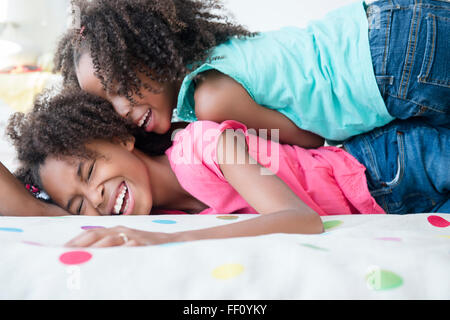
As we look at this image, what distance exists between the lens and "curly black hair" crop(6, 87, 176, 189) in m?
1.06

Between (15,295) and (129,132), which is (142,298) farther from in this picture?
(129,132)

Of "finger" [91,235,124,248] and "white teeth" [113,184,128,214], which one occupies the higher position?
"finger" [91,235,124,248]

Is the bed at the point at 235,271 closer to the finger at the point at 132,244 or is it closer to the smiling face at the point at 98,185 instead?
the finger at the point at 132,244

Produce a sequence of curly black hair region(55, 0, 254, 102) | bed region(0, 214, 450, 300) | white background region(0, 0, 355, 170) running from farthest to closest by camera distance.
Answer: white background region(0, 0, 355, 170)
curly black hair region(55, 0, 254, 102)
bed region(0, 214, 450, 300)

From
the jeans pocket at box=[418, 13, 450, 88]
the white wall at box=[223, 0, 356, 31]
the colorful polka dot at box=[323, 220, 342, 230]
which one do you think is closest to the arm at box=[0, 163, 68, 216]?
the colorful polka dot at box=[323, 220, 342, 230]

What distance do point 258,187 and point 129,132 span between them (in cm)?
50

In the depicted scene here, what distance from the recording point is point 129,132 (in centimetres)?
→ 117

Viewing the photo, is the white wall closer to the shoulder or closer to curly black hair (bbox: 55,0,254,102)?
curly black hair (bbox: 55,0,254,102)

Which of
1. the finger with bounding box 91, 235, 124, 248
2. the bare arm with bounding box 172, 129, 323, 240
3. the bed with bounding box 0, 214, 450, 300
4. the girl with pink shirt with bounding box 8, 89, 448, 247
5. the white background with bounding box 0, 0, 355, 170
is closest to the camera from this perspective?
the bed with bounding box 0, 214, 450, 300

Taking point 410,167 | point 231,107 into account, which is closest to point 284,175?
point 231,107

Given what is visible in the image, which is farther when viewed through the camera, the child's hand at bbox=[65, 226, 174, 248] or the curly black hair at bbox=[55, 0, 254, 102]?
the curly black hair at bbox=[55, 0, 254, 102]

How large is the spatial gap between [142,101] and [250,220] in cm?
58

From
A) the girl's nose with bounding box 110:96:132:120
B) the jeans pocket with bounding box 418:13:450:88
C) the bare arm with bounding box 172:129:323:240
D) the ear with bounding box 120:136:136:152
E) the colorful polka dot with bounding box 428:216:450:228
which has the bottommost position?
the colorful polka dot with bounding box 428:216:450:228
